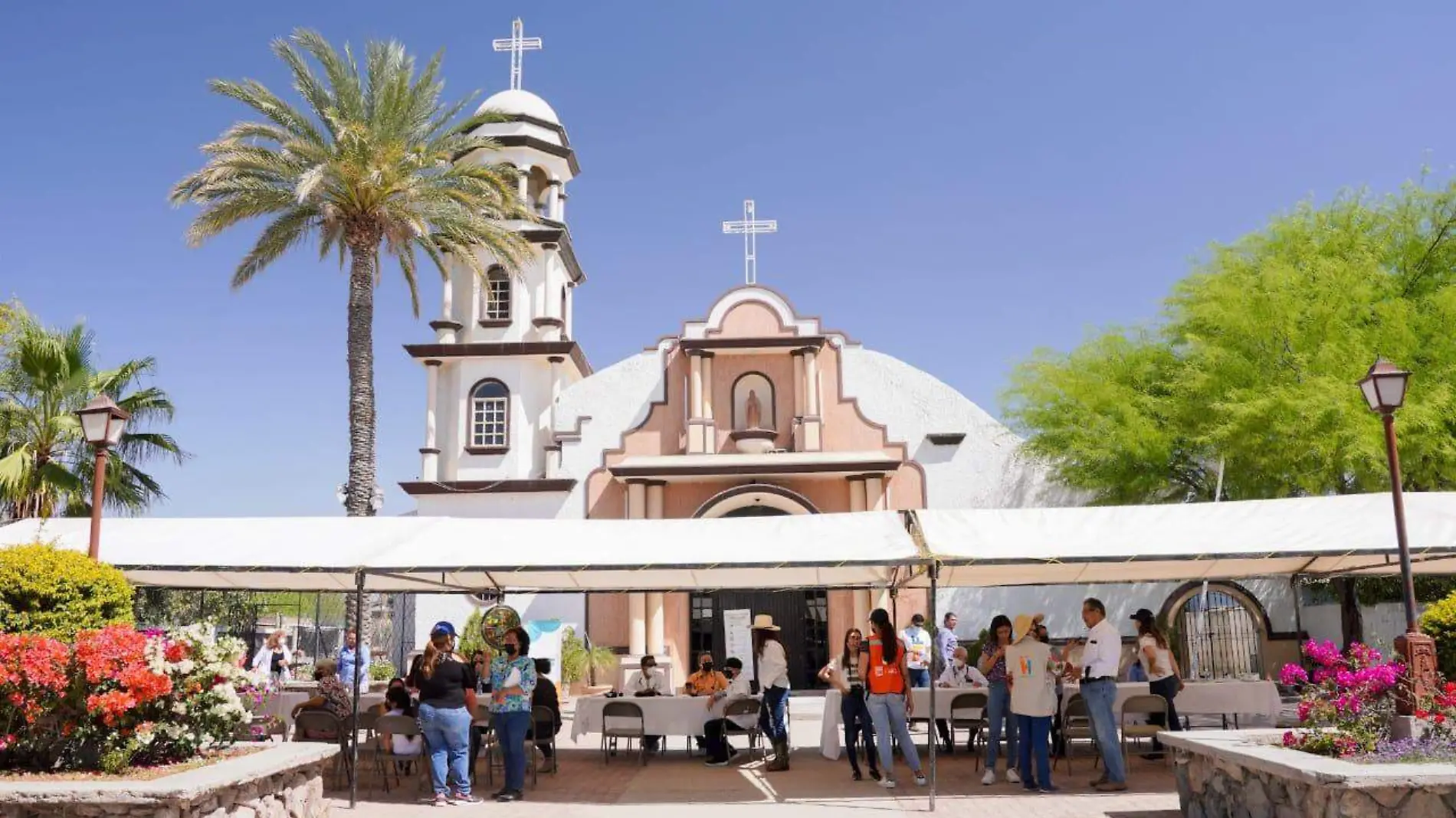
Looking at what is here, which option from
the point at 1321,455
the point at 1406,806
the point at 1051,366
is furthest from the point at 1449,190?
the point at 1406,806

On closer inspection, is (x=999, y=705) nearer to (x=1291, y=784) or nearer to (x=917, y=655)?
(x=917, y=655)

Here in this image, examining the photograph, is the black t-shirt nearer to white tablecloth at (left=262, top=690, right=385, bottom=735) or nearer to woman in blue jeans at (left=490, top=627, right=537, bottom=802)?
woman in blue jeans at (left=490, top=627, right=537, bottom=802)

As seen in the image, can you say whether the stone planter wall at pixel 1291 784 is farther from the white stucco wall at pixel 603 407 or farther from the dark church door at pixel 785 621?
the white stucco wall at pixel 603 407

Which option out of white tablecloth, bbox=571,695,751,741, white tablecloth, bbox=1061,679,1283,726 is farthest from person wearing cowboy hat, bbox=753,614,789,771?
white tablecloth, bbox=1061,679,1283,726

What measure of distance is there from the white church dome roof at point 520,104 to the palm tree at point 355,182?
6954mm

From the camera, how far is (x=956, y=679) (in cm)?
1519

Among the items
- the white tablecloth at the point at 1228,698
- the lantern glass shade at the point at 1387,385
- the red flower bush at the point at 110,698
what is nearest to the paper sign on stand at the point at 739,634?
the white tablecloth at the point at 1228,698

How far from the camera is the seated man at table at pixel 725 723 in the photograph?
13.6 m

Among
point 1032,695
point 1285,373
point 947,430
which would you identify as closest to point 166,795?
point 1032,695

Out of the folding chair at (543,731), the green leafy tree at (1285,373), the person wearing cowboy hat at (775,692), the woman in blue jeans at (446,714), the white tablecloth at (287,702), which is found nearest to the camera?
the woman in blue jeans at (446,714)

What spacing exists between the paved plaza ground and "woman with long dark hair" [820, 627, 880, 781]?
1.03ft

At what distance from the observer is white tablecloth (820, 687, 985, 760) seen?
44.2ft

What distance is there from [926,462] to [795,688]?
5.89 metres

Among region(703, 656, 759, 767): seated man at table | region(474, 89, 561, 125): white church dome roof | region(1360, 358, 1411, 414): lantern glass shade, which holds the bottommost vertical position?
region(703, 656, 759, 767): seated man at table
